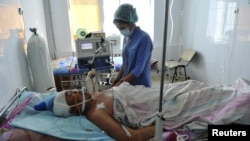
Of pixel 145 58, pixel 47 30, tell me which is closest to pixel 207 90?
pixel 145 58

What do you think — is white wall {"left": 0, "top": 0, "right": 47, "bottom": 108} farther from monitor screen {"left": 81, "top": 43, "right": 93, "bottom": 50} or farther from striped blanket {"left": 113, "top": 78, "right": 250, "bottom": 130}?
striped blanket {"left": 113, "top": 78, "right": 250, "bottom": 130}

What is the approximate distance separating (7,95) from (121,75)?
107 centimetres

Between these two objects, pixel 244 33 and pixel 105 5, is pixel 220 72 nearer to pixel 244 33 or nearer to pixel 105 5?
pixel 244 33

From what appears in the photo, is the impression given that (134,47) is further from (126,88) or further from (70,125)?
(70,125)

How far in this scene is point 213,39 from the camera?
10.1ft

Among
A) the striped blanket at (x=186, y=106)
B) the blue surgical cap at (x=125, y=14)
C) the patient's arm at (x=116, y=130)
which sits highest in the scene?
the blue surgical cap at (x=125, y=14)

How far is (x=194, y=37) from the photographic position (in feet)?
12.2

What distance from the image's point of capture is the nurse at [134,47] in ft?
5.62

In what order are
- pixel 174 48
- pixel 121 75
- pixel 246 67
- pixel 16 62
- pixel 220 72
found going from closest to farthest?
pixel 16 62 → pixel 121 75 → pixel 246 67 → pixel 220 72 → pixel 174 48

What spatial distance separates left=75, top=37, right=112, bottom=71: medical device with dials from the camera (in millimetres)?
2072

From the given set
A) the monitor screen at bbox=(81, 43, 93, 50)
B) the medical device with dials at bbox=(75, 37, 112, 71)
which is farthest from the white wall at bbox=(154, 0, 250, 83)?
the monitor screen at bbox=(81, 43, 93, 50)

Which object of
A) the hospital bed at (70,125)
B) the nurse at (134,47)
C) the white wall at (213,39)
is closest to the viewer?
the hospital bed at (70,125)

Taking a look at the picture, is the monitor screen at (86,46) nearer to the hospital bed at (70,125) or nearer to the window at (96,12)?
the hospital bed at (70,125)

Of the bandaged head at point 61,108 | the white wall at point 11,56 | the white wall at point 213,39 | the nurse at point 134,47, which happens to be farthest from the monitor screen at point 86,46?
the white wall at point 213,39
